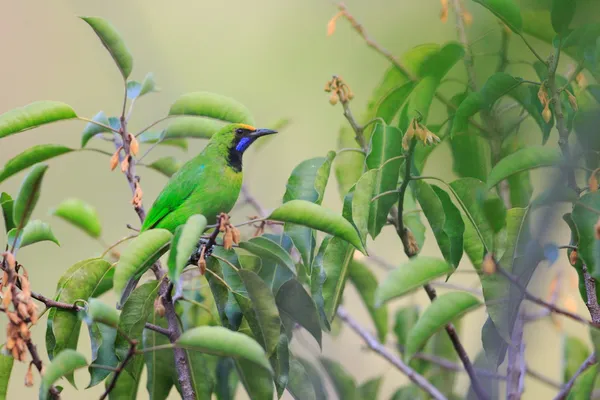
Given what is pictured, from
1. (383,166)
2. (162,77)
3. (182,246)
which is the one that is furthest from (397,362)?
(162,77)

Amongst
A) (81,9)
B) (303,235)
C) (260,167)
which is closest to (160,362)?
(303,235)

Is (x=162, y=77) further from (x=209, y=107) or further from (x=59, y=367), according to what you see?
(x=59, y=367)

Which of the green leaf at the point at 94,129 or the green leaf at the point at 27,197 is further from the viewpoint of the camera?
the green leaf at the point at 94,129

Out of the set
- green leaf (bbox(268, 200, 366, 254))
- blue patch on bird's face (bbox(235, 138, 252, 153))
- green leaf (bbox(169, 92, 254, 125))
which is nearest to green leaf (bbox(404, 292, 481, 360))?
green leaf (bbox(268, 200, 366, 254))

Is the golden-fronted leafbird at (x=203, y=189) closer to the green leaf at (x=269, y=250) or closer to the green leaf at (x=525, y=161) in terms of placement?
the green leaf at (x=269, y=250)

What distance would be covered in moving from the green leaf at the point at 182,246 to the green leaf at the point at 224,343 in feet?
0.47

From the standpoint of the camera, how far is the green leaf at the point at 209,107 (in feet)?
7.95

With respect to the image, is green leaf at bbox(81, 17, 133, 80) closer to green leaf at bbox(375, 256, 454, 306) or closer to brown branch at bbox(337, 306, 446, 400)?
green leaf at bbox(375, 256, 454, 306)

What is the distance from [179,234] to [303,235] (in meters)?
0.46

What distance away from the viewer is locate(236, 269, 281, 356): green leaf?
1955mm

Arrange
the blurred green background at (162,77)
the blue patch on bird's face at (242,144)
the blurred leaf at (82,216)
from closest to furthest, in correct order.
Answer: the blurred leaf at (82,216) → the blue patch on bird's face at (242,144) → the blurred green background at (162,77)

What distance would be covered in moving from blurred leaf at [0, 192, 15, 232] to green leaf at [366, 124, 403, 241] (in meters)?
1.06

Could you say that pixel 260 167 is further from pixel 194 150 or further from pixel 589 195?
pixel 589 195

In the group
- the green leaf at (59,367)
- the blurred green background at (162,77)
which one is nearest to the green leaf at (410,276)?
the green leaf at (59,367)
